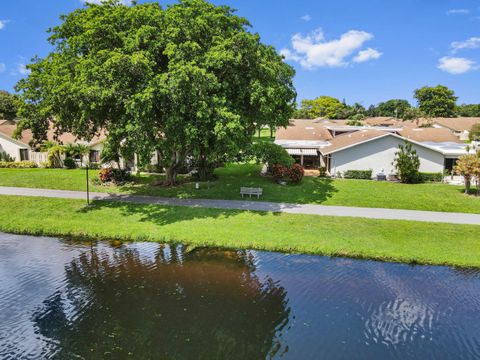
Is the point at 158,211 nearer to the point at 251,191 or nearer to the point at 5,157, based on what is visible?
the point at 251,191

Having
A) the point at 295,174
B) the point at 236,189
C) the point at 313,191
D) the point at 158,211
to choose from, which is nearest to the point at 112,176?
the point at 158,211

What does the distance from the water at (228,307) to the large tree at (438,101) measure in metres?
110

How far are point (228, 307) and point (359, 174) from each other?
26062 mm

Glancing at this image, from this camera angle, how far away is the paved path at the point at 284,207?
2347cm

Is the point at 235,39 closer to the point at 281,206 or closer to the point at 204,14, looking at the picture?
the point at 204,14

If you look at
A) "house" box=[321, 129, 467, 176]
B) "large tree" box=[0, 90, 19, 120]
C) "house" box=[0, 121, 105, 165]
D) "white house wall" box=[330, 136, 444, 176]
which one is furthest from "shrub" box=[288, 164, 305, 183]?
"large tree" box=[0, 90, 19, 120]

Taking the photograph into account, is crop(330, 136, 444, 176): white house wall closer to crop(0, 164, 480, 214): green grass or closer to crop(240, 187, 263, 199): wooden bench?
crop(0, 164, 480, 214): green grass

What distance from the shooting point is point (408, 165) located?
3284 cm

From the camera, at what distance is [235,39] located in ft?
78.5

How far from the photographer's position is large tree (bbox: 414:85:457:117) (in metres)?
110

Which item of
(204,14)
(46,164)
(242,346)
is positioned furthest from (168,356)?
(46,164)

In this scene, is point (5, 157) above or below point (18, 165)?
above

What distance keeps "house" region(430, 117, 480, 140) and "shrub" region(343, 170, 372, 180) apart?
5943 centimetres

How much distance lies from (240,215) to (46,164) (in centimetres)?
2906
